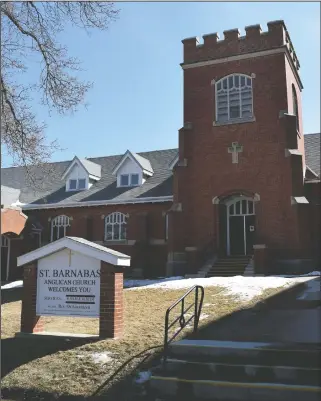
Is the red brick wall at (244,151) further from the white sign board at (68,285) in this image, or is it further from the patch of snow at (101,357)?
the patch of snow at (101,357)

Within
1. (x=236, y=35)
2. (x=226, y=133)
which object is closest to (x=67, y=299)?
(x=226, y=133)

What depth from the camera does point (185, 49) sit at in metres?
A: 25.5

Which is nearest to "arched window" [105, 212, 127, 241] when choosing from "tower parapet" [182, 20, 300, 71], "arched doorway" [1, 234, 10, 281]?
"arched doorway" [1, 234, 10, 281]

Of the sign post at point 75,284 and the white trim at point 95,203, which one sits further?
the white trim at point 95,203

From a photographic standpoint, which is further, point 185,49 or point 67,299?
point 185,49

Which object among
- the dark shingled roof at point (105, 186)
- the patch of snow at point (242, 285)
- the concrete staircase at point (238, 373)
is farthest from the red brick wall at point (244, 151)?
the concrete staircase at point (238, 373)

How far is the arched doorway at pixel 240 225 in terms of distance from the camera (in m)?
23.6

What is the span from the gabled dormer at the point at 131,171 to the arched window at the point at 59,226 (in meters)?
4.16

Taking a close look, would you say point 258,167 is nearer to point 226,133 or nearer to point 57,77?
point 226,133

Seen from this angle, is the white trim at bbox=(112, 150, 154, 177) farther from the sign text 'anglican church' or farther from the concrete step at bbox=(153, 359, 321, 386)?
the concrete step at bbox=(153, 359, 321, 386)

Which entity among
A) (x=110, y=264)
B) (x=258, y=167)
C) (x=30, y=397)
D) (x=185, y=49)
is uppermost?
(x=185, y=49)

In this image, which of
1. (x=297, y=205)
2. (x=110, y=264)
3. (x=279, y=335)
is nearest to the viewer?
(x=279, y=335)

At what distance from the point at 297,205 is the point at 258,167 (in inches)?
110

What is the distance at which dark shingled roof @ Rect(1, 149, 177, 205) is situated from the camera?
2811 cm
